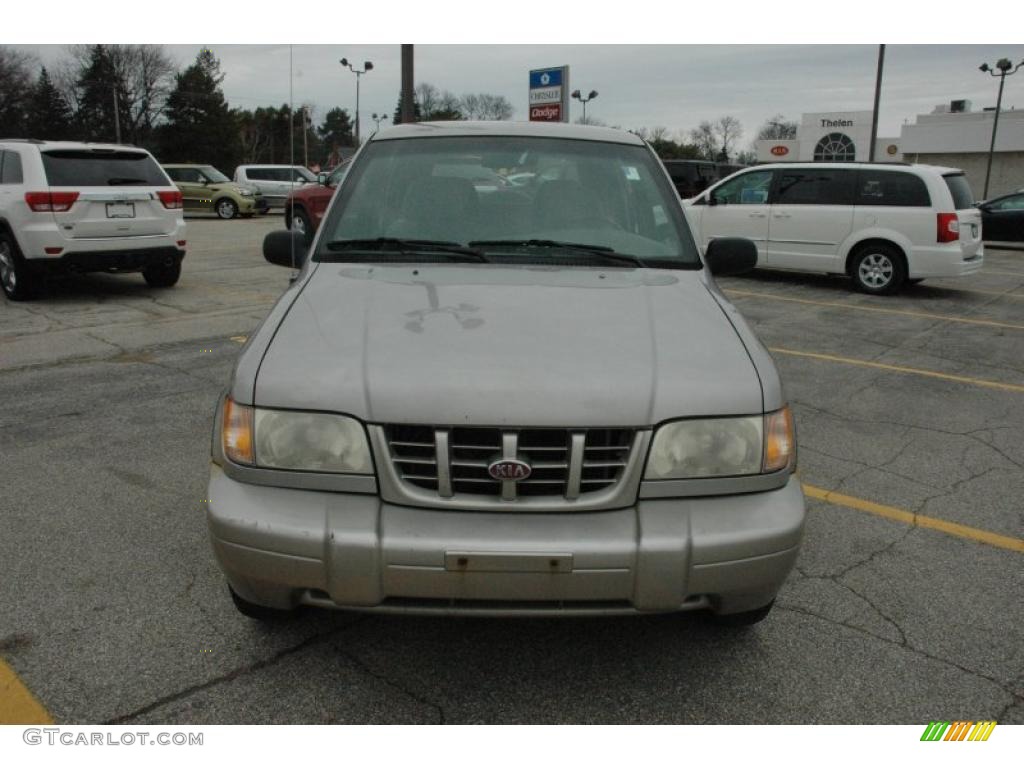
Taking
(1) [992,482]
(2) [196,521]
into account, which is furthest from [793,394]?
(2) [196,521]

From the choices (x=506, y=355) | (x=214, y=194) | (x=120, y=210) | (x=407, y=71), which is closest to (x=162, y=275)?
(x=120, y=210)

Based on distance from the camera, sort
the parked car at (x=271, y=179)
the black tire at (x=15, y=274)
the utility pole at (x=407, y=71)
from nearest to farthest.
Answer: the black tire at (x=15, y=274), the utility pole at (x=407, y=71), the parked car at (x=271, y=179)

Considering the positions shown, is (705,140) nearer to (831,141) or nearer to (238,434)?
(831,141)

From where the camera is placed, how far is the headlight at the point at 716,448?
2336 mm

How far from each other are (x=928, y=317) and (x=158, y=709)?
9625 millimetres

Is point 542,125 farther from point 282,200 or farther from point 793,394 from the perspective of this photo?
point 282,200

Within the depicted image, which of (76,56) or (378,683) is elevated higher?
Answer: (76,56)

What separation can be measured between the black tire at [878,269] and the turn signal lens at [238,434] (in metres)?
10.7

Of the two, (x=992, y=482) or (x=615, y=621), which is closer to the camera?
(x=615, y=621)

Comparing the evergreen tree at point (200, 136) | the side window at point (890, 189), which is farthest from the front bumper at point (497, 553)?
the evergreen tree at point (200, 136)

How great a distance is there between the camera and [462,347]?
246 centimetres

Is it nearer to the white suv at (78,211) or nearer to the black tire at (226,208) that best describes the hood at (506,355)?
the white suv at (78,211)

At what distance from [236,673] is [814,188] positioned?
11.2 m

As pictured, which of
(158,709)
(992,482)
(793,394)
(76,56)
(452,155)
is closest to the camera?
(158,709)
